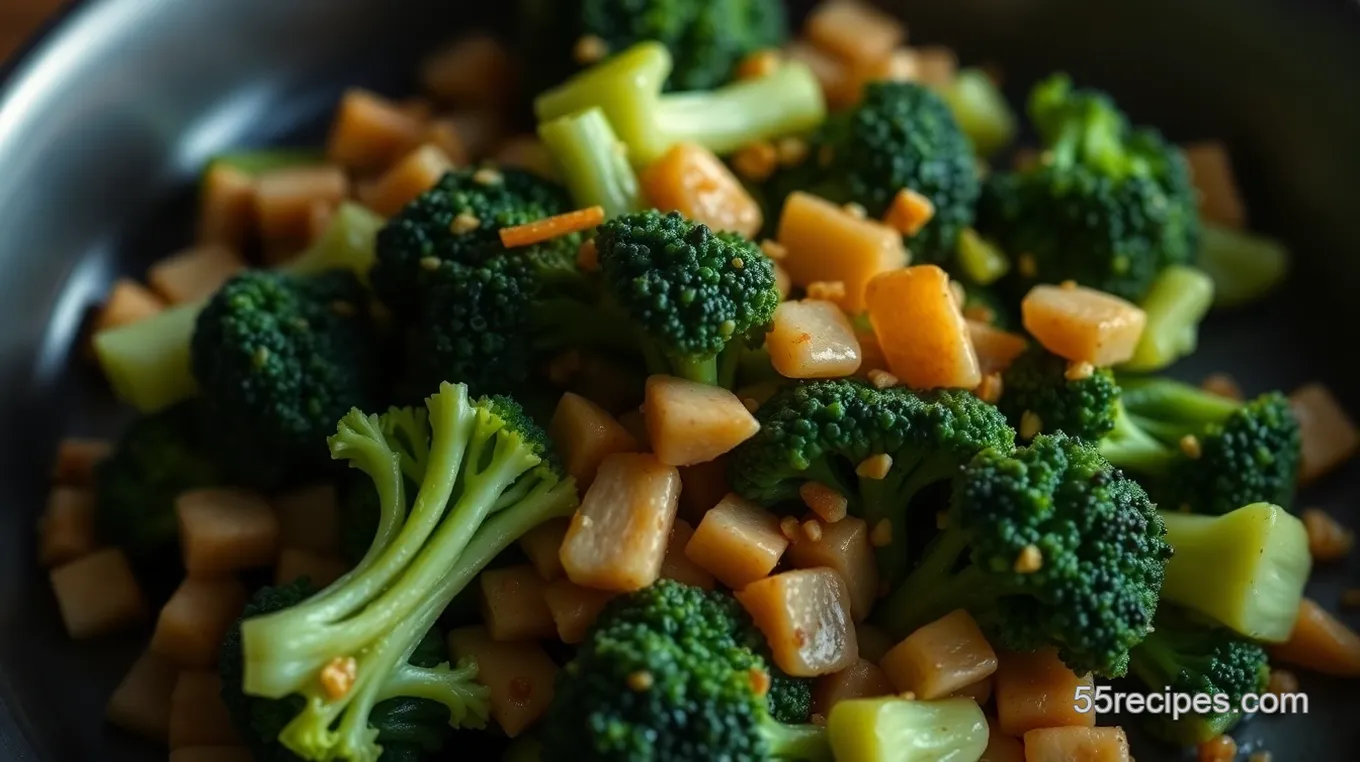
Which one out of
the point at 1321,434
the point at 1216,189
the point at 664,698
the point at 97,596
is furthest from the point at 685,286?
the point at 1216,189

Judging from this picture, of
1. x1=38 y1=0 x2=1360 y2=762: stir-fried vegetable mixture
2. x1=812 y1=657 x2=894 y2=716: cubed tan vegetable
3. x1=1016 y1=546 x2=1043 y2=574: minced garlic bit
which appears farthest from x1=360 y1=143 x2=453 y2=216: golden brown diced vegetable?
x1=1016 y1=546 x2=1043 y2=574: minced garlic bit

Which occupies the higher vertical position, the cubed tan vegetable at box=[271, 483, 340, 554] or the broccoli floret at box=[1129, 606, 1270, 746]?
the cubed tan vegetable at box=[271, 483, 340, 554]

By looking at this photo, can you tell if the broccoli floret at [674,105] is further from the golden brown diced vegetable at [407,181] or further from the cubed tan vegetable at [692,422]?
the cubed tan vegetable at [692,422]

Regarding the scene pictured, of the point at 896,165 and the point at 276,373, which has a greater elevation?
the point at 896,165

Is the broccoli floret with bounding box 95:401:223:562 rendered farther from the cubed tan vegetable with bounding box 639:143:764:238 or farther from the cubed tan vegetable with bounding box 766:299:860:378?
the cubed tan vegetable with bounding box 766:299:860:378

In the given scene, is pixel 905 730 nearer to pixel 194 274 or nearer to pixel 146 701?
pixel 146 701

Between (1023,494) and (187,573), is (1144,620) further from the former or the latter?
(187,573)

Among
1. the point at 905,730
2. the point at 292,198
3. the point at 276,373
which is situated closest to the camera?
the point at 905,730
